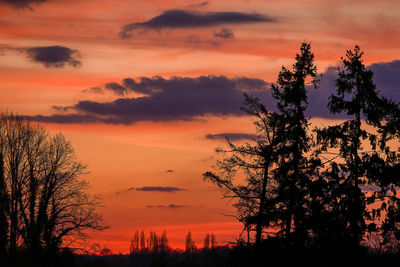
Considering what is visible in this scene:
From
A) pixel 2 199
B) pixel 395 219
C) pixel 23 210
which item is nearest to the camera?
pixel 395 219

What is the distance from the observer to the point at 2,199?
49.0 m

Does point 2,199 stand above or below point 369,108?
below

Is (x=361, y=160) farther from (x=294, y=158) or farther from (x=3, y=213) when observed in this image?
(x=3, y=213)

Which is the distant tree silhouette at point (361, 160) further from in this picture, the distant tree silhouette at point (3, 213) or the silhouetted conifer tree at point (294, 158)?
the distant tree silhouette at point (3, 213)

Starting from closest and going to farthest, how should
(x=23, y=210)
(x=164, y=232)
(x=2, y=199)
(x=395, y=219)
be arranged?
(x=395, y=219) → (x=2, y=199) → (x=23, y=210) → (x=164, y=232)

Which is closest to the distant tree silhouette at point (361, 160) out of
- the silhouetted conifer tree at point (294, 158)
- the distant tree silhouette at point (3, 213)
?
the silhouetted conifer tree at point (294, 158)

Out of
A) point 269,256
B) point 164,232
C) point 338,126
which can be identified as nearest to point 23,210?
point 269,256

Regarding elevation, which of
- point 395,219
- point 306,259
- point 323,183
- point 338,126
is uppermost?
point 338,126

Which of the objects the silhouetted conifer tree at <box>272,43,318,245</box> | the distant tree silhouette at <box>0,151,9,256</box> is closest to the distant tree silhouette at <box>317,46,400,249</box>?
the silhouetted conifer tree at <box>272,43,318,245</box>

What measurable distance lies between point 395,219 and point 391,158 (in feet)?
13.6

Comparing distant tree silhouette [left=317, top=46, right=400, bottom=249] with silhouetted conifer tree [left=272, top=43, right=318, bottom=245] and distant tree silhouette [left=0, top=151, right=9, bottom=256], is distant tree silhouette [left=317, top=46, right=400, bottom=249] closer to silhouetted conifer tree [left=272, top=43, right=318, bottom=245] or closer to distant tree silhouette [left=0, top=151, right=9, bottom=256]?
silhouetted conifer tree [left=272, top=43, right=318, bottom=245]

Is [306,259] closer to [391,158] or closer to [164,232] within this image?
[391,158]

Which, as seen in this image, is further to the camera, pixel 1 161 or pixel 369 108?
pixel 1 161

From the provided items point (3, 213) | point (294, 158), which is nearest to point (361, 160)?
point (294, 158)
